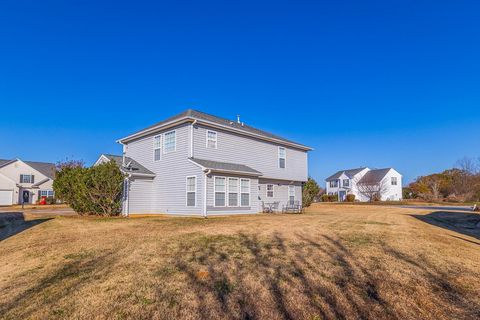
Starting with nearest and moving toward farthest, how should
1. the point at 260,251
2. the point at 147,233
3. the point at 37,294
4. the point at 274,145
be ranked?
1. the point at 37,294
2. the point at 260,251
3. the point at 147,233
4. the point at 274,145

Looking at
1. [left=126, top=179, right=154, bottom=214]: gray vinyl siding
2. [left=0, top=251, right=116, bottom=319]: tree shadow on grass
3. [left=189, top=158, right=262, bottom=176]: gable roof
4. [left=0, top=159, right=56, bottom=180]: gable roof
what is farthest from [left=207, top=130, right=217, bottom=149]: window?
[left=0, top=159, right=56, bottom=180]: gable roof

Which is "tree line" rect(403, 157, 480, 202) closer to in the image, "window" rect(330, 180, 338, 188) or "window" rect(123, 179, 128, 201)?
"window" rect(330, 180, 338, 188)

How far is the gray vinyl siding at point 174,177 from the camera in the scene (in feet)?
57.1

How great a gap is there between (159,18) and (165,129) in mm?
7534

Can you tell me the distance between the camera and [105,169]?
55.3ft

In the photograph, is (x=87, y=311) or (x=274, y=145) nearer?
(x=87, y=311)

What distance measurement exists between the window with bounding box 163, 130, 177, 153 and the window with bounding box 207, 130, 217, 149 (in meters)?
2.01

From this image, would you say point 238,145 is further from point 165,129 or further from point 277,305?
point 277,305

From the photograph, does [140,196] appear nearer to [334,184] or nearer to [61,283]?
[61,283]

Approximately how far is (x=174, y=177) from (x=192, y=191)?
1751 millimetres

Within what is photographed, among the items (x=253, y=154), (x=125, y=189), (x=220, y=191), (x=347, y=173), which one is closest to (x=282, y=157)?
(x=253, y=154)

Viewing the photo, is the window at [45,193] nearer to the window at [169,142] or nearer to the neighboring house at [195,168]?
the neighboring house at [195,168]

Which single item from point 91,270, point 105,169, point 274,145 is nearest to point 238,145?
point 274,145

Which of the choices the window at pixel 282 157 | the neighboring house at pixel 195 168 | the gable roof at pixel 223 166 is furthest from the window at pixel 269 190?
the gable roof at pixel 223 166
